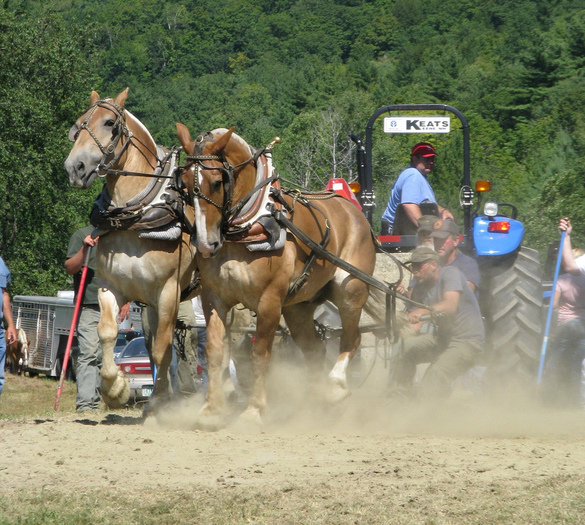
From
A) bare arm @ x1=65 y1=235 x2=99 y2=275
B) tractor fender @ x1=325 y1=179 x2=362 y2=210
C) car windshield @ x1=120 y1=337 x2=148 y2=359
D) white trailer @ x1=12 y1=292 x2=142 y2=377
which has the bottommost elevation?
white trailer @ x1=12 y1=292 x2=142 y2=377

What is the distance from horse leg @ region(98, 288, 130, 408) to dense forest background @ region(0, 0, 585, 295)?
22711 millimetres

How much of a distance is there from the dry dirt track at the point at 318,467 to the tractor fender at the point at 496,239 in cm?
230

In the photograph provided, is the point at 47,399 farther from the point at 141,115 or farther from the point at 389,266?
the point at 141,115

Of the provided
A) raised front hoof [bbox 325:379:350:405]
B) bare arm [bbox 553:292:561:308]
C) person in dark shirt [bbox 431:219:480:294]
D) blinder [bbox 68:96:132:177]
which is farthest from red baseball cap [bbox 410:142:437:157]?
blinder [bbox 68:96:132:177]

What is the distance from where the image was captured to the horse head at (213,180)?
666 centimetres

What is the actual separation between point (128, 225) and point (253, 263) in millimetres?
999

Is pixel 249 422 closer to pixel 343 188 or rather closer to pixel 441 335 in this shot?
pixel 441 335

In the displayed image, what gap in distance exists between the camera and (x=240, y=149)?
282 inches

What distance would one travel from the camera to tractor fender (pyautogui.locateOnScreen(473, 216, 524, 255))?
9734mm

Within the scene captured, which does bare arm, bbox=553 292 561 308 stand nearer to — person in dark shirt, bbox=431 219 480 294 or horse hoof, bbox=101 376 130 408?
person in dark shirt, bbox=431 219 480 294

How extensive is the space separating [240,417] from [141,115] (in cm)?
8806

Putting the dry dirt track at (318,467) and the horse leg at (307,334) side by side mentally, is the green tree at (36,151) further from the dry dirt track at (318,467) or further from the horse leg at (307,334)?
the dry dirt track at (318,467)

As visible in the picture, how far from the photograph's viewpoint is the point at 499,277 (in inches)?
388

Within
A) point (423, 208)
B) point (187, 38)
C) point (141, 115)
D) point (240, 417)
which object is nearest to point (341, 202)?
point (423, 208)
